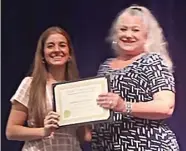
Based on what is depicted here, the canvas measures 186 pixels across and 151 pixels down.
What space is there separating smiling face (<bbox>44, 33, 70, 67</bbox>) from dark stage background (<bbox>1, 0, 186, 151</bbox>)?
80 cm

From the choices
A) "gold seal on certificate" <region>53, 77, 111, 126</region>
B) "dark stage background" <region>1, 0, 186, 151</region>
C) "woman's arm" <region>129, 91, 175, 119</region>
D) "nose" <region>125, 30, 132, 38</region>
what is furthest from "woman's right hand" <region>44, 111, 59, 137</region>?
"dark stage background" <region>1, 0, 186, 151</region>

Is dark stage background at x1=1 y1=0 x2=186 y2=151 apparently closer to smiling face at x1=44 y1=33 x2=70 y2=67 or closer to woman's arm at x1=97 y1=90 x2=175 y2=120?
smiling face at x1=44 y1=33 x2=70 y2=67

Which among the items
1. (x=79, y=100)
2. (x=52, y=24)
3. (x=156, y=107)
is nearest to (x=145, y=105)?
(x=156, y=107)

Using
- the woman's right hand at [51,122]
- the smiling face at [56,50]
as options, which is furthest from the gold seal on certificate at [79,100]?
the smiling face at [56,50]

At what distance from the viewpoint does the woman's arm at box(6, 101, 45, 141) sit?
1837mm

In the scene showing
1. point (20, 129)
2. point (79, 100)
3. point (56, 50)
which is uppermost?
point (56, 50)

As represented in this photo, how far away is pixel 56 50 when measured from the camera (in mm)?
1905

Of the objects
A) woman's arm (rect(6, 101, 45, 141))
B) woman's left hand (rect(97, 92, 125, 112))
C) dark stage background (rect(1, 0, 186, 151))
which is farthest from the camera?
dark stage background (rect(1, 0, 186, 151))

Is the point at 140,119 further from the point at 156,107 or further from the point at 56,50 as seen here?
the point at 56,50

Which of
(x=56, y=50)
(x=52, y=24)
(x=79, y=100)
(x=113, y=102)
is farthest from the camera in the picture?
(x=52, y=24)

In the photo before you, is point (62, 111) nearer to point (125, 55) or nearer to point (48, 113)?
point (48, 113)

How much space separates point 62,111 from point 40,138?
14 cm

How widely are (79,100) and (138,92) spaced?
20 centimetres
